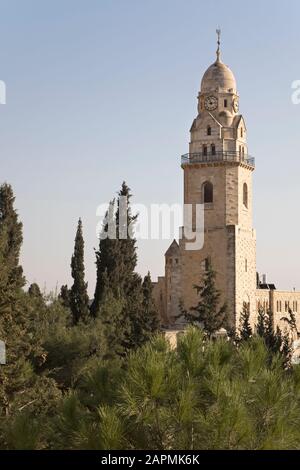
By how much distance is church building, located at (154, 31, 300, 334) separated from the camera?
4162 centimetres

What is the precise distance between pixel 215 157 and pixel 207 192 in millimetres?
2046

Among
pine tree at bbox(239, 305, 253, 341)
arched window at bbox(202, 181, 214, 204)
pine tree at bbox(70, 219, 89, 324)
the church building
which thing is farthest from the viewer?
arched window at bbox(202, 181, 214, 204)

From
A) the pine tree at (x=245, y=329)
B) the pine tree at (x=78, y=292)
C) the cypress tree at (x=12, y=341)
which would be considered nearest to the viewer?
the cypress tree at (x=12, y=341)

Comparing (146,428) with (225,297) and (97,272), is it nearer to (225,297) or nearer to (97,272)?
(97,272)

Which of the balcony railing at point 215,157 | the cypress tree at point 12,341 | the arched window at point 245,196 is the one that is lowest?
the cypress tree at point 12,341

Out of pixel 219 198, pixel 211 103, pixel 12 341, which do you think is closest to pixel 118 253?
pixel 219 198

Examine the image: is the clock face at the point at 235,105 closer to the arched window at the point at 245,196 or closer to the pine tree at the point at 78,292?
the arched window at the point at 245,196

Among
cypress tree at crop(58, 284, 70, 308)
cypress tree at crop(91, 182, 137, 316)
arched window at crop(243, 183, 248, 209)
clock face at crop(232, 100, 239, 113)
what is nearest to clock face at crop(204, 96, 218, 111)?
clock face at crop(232, 100, 239, 113)

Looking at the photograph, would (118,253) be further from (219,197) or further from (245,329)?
(219,197)

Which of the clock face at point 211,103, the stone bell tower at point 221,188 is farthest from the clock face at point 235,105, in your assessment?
→ the clock face at point 211,103

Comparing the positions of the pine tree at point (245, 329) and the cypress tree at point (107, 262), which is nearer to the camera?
Result: the pine tree at point (245, 329)

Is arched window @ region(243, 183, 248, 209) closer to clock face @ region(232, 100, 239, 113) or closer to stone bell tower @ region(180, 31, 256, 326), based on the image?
stone bell tower @ region(180, 31, 256, 326)

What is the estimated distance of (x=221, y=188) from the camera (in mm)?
42031

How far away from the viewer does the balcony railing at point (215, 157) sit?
42.1 m
